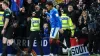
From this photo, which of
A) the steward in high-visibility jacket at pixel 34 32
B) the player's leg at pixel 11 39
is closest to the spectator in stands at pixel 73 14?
the steward in high-visibility jacket at pixel 34 32

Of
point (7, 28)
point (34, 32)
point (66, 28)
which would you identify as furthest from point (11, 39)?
point (66, 28)

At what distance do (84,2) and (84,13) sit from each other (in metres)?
1.91

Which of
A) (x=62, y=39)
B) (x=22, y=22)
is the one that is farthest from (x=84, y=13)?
(x=22, y=22)

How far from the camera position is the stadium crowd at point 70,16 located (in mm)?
14203

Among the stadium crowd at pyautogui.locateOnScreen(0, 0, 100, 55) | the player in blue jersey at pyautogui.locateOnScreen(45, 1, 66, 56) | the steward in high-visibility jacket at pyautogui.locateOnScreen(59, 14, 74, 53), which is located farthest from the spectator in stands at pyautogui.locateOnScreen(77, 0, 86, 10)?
the player in blue jersey at pyautogui.locateOnScreen(45, 1, 66, 56)

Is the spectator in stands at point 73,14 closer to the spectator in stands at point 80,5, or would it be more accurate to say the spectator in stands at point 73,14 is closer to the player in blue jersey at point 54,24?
the spectator in stands at point 80,5

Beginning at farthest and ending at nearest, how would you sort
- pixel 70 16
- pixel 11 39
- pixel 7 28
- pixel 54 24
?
pixel 70 16 → pixel 54 24 → pixel 11 39 → pixel 7 28

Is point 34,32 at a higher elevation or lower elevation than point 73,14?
lower

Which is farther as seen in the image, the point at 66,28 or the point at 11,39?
the point at 66,28

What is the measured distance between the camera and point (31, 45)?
13.6 m

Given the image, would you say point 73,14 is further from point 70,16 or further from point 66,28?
point 66,28

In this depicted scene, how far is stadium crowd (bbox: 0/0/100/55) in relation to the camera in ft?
46.6

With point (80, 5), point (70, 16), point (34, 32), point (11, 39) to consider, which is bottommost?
point (11, 39)

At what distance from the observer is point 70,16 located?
14.6 metres
